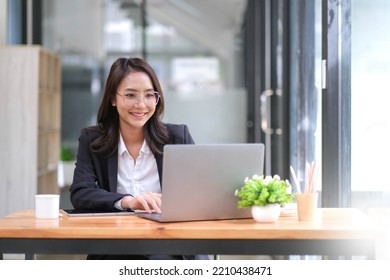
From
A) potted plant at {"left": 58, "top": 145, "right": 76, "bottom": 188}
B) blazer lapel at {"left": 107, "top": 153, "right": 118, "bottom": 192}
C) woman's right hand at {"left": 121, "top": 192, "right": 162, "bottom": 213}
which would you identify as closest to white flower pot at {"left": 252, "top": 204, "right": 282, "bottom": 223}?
woman's right hand at {"left": 121, "top": 192, "right": 162, "bottom": 213}

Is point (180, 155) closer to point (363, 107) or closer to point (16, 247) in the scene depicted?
point (16, 247)

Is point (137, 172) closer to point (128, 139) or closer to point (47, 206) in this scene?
point (128, 139)

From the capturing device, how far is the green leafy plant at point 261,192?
7.81 ft

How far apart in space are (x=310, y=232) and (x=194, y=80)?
17.8 ft

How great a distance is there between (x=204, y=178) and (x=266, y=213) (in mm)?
215

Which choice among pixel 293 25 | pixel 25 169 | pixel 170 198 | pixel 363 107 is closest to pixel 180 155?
pixel 170 198

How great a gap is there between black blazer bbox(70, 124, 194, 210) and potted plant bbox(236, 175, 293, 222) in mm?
603

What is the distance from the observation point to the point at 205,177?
2.41 metres

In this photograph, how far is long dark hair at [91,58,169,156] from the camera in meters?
3.02

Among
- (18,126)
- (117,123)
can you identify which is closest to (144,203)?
(117,123)

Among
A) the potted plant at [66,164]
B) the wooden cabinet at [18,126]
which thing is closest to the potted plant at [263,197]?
the wooden cabinet at [18,126]

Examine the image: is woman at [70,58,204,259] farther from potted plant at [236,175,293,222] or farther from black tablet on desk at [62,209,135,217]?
potted plant at [236,175,293,222]
